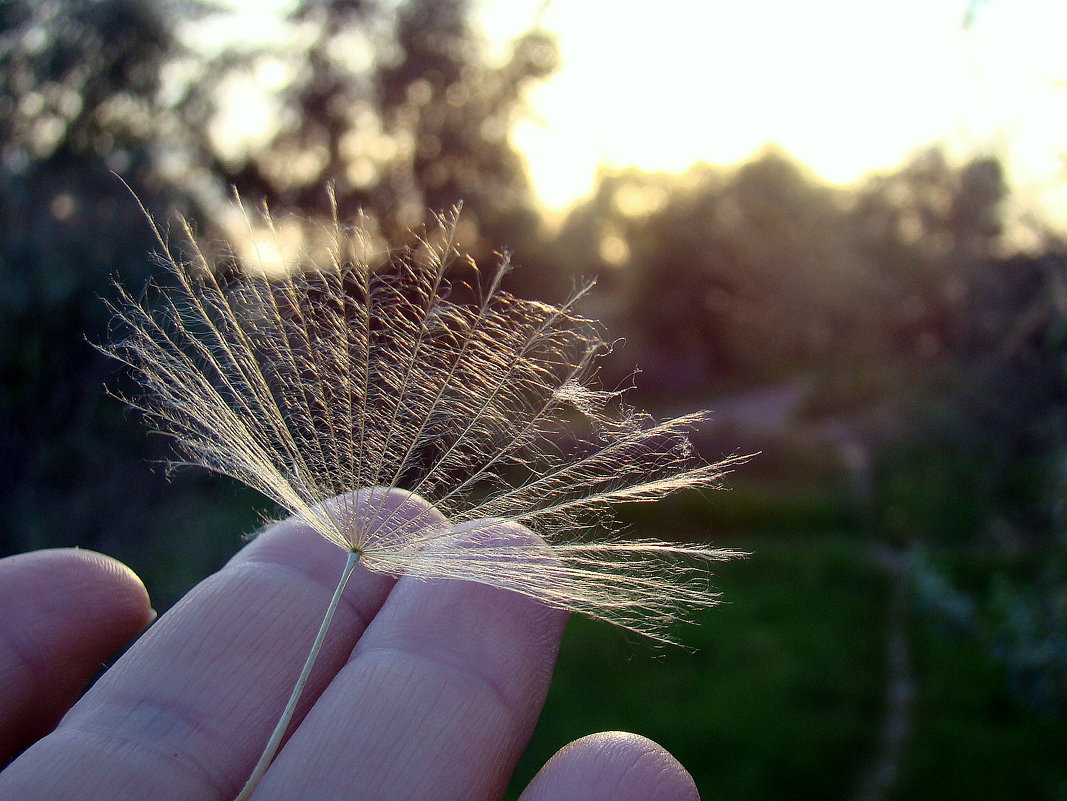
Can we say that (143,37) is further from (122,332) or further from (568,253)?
(568,253)

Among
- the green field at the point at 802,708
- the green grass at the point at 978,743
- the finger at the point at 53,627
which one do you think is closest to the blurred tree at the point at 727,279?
the green field at the point at 802,708

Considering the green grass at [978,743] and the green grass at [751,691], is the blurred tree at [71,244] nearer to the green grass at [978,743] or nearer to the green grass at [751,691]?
the green grass at [751,691]

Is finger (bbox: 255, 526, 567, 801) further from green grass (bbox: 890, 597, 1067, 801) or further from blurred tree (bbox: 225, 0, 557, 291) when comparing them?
green grass (bbox: 890, 597, 1067, 801)

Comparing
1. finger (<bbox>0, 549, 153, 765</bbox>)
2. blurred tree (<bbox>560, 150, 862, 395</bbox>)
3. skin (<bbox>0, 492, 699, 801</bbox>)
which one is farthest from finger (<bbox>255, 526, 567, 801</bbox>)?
blurred tree (<bbox>560, 150, 862, 395</bbox>)

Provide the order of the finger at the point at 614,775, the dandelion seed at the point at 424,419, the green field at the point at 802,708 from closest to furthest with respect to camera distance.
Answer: the finger at the point at 614,775 → the dandelion seed at the point at 424,419 → the green field at the point at 802,708

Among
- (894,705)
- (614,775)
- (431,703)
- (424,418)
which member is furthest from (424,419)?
(894,705)

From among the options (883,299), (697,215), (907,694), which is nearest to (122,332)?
(907,694)
